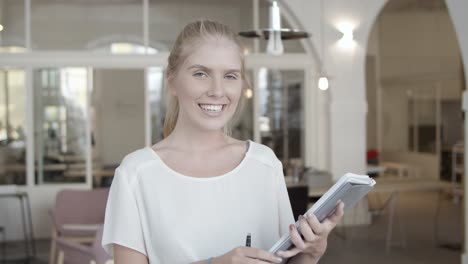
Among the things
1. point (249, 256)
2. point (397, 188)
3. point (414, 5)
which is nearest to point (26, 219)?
point (397, 188)

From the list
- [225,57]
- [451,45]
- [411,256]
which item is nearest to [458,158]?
[451,45]

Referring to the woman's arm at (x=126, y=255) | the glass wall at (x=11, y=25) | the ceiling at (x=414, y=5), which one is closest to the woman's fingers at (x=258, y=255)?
the woman's arm at (x=126, y=255)

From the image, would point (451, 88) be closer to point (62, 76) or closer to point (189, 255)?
point (62, 76)

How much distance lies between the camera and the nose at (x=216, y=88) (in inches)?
59.5

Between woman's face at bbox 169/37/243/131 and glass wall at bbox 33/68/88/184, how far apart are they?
742cm

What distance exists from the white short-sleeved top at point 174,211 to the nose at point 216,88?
21cm

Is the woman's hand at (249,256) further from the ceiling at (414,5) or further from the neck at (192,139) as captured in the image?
the ceiling at (414,5)

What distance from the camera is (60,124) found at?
8625mm

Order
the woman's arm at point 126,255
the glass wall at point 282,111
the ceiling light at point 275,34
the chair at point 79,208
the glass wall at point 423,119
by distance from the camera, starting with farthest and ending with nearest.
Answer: the glass wall at point 423,119
the glass wall at point 282,111
the chair at point 79,208
the ceiling light at point 275,34
the woman's arm at point 126,255

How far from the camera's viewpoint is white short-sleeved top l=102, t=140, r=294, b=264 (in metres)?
1.50

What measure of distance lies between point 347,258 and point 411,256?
80 cm

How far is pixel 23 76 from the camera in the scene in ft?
27.5

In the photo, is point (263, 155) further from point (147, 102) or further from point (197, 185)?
point (147, 102)

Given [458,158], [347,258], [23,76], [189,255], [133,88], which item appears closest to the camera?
[189,255]
